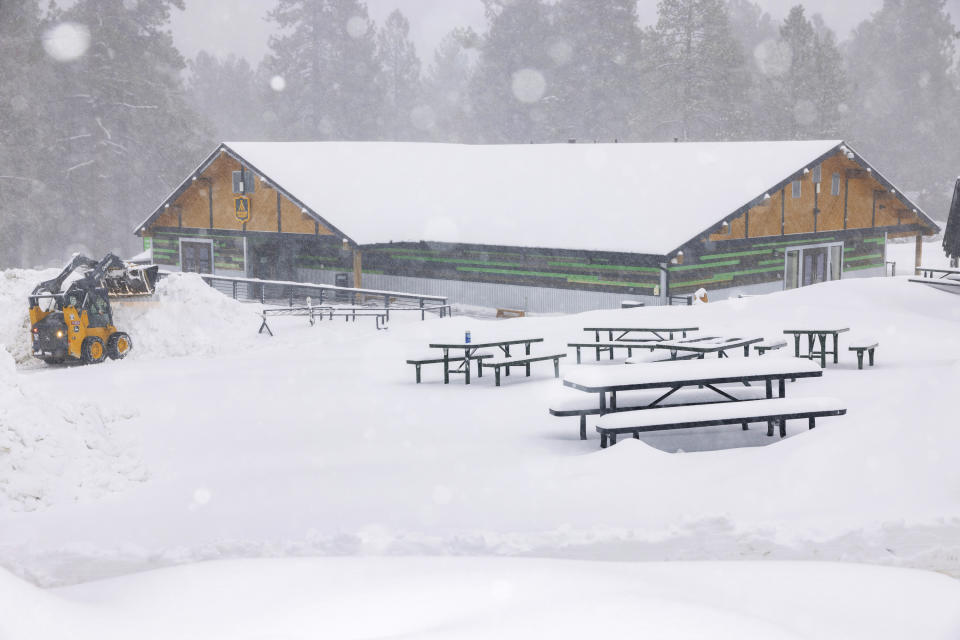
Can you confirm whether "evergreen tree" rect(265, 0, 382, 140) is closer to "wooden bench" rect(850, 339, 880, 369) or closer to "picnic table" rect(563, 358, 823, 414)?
"wooden bench" rect(850, 339, 880, 369)

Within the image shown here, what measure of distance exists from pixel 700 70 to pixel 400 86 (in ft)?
129

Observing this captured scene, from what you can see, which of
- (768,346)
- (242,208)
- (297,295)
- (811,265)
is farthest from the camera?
(242,208)

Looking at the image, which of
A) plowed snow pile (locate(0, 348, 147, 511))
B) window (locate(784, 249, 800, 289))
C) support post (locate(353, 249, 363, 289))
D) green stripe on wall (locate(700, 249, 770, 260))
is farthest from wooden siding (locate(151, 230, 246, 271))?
plowed snow pile (locate(0, 348, 147, 511))

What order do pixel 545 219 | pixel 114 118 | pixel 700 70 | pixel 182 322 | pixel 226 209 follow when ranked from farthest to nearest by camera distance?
pixel 700 70
pixel 114 118
pixel 226 209
pixel 545 219
pixel 182 322

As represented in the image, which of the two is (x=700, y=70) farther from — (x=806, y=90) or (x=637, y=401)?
(x=637, y=401)

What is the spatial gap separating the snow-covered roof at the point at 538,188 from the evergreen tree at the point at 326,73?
3644 centimetres

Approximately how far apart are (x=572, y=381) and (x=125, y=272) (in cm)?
1255

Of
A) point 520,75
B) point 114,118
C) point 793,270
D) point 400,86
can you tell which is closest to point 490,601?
point 793,270

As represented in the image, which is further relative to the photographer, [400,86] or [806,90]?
[400,86]

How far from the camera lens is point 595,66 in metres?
66.4

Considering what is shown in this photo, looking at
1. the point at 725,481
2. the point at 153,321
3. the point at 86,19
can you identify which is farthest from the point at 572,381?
the point at 86,19

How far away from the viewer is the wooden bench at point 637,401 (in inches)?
430

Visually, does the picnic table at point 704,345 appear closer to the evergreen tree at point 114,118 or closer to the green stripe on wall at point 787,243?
the green stripe on wall at point 787,243

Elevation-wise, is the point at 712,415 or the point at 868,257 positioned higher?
the point at 868,257
